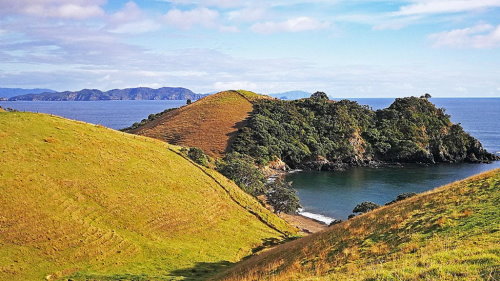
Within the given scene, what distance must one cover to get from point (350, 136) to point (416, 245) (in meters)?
130

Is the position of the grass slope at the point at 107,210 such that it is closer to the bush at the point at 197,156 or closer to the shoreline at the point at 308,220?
the bush at the point at 197,156

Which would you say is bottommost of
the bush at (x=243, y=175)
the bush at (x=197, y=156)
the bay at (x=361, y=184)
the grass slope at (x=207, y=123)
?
the bay at (x=361, y=184)

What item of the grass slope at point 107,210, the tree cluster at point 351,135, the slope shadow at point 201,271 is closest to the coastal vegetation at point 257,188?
the grass slope at point 107,210

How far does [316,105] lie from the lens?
544 ft

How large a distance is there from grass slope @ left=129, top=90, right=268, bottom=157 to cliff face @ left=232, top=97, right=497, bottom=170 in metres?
5.64

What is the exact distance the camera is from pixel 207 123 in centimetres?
14488

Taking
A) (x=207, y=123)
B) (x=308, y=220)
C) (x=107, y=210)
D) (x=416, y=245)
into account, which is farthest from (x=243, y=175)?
(x=207, y=123)

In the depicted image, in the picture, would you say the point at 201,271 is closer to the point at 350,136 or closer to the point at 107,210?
the point at 107,210

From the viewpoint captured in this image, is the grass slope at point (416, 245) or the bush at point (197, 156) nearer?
the grass slope at point (416, 245)

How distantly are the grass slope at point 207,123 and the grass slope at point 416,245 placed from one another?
304 feet

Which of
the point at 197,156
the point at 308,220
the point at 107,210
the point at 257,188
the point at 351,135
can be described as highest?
the point at 351,135

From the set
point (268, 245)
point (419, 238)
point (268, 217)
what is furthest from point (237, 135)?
point (419, 238)

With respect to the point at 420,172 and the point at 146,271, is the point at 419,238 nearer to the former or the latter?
the point at 146,271

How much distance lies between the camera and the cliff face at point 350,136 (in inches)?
5281
